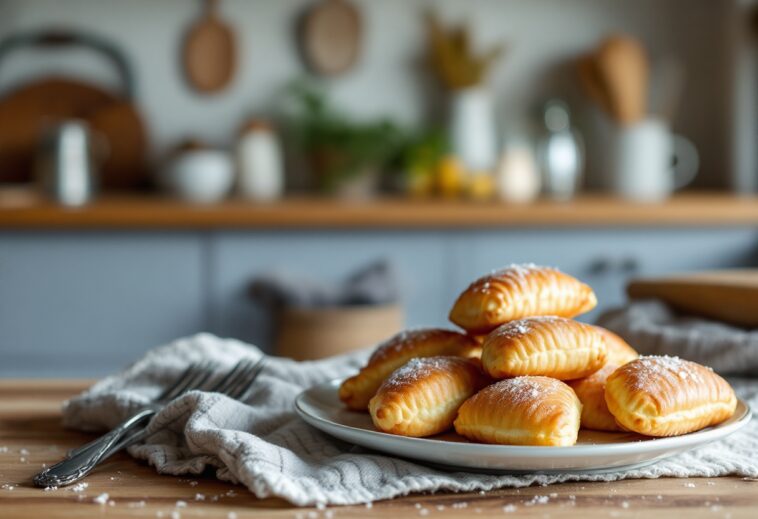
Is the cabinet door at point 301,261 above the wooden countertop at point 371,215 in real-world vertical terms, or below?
below

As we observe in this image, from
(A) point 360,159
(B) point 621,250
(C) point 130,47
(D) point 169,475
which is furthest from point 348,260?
(D) point 169,475

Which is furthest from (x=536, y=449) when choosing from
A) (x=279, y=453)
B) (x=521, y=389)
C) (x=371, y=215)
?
(x=371, y=215)

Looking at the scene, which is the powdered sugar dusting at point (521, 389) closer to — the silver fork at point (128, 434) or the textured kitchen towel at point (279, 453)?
the textured kitchen towel at point (279, 453)

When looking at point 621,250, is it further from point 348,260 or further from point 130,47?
point 130,47

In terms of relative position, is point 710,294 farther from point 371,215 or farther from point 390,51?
point 390,51

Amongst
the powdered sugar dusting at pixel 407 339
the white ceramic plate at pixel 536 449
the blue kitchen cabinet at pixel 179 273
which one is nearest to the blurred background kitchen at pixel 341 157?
the blue kitchen cabinet at pixel 179 273

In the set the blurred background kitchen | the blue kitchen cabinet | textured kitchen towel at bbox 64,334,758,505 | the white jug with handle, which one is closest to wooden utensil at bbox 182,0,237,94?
the blurred background kitchen

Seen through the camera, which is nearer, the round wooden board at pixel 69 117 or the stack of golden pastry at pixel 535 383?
the stack of golden pastry at pixel 535 383
